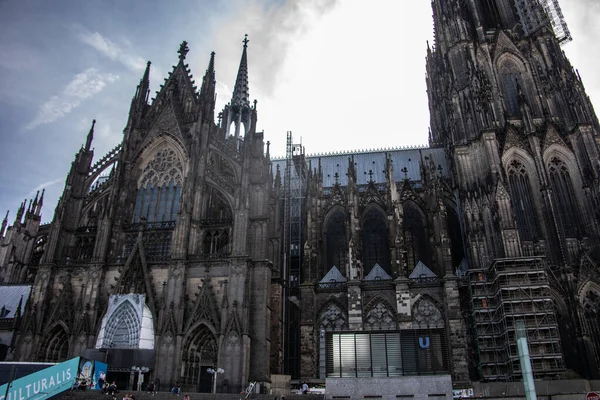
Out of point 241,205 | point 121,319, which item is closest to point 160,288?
point 121,319

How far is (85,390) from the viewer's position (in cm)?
2255

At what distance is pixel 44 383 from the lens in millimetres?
19812

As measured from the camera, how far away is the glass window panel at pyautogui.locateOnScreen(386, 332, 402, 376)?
23984mm

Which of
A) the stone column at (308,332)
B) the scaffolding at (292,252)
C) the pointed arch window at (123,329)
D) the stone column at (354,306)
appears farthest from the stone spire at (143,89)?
the stone column at (354,306)

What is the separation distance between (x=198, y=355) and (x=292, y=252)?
1231cm

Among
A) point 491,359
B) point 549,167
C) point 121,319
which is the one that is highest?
point 549,167

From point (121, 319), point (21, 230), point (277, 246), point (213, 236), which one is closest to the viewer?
point (121, 319)

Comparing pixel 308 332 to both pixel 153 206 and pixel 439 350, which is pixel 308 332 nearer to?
pixel 439 350

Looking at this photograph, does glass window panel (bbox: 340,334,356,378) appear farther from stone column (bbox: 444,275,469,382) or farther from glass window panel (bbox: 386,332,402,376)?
stone column (bbox: 444,275,469,382)

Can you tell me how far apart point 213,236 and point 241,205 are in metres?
2.85

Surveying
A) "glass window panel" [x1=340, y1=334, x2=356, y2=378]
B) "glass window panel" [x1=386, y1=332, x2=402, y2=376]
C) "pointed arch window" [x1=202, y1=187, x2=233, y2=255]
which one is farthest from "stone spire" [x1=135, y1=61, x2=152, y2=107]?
"glass window panel" [x1=386, y1=332, x2=402, y2=376]

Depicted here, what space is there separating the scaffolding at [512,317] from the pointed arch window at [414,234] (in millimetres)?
6464

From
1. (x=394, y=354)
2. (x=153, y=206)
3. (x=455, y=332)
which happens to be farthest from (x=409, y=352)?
(x=153, y=206)

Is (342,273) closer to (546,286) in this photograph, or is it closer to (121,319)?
(546,286)
